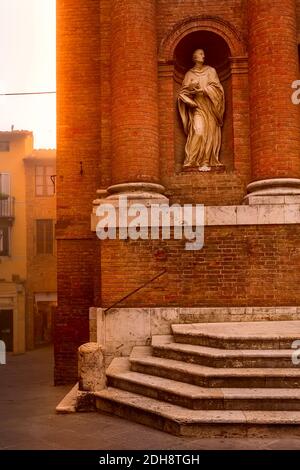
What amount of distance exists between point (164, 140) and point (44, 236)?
1806 centimetres

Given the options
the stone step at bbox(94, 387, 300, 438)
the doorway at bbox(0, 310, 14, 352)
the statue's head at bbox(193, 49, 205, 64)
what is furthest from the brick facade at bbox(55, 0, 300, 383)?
the doorway at bbox(0, 310, 14, 352)

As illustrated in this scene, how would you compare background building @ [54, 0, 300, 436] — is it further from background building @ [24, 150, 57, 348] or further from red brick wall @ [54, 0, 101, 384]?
background building @ [24, 150, 57, 348]

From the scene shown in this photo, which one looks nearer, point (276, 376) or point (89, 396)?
point (276, 376)

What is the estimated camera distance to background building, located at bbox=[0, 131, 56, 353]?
25156 mm

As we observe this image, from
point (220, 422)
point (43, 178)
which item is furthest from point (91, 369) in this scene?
point (43, 178)

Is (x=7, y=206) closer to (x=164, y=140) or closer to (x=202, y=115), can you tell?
(x=164, y=140)

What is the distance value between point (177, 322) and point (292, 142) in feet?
12.3

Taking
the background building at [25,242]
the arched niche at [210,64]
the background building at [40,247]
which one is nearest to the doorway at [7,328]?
the background building at [25,242]

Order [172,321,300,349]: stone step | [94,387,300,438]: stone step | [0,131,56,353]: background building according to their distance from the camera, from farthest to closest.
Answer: [0,131,56,353]: background building → [172,321,300,349]: stone step → [94,387,300,438]: stone step

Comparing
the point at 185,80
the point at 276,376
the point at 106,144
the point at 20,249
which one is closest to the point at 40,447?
the point at 276,376

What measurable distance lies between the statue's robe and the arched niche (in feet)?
0.45

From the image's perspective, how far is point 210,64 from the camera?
9.95 m

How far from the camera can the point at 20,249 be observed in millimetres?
25859
